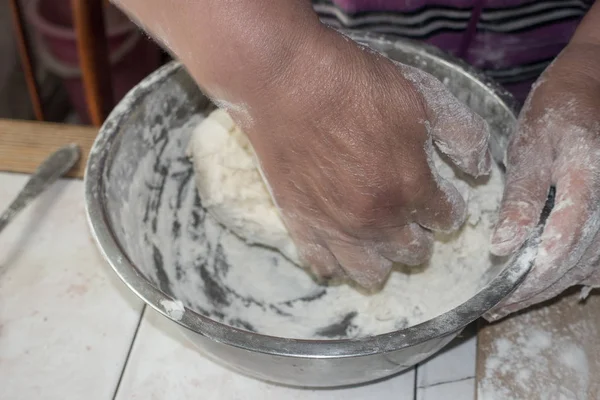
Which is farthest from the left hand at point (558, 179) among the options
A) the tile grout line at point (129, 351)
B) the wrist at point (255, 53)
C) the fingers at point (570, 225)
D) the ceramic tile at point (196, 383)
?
the tile grout line at point (129, 351)

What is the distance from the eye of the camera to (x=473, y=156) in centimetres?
84

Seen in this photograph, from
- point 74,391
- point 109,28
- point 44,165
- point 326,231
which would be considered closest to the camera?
point 326,231

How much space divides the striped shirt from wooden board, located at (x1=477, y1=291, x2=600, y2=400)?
42cm

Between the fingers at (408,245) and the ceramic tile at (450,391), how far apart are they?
7.9 inches

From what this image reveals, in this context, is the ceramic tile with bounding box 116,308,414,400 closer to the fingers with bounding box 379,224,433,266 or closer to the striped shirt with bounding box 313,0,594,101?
the fingers with bounding box 379,224,433,266

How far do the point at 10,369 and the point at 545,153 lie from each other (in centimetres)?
84

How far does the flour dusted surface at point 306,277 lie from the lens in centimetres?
95

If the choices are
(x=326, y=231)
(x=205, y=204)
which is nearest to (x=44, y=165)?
(x=205, y=204)

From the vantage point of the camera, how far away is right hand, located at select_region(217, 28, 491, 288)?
69 cm

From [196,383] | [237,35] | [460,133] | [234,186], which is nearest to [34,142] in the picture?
[234,186]

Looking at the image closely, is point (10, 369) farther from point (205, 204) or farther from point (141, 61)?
point (141, 61)

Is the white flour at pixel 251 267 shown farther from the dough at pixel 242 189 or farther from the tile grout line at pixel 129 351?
the tile grout line at pixel 129 351

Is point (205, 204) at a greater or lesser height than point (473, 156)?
lesser

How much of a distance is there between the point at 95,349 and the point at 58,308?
103mm
